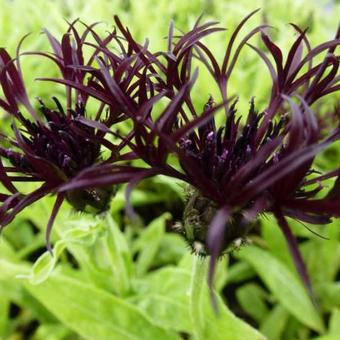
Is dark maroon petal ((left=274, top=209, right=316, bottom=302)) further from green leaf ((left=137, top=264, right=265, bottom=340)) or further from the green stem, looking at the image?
green leaf ((left=137, top=264, right=265, bottom=340))

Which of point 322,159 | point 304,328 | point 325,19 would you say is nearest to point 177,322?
point 304,328

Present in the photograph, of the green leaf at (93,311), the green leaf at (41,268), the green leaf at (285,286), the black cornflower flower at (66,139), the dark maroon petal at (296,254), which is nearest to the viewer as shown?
the dark maroon petal at (296,254)

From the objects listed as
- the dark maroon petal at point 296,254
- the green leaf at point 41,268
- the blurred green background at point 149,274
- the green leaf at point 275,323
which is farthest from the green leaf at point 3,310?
the dark maroon petal at point 296,254

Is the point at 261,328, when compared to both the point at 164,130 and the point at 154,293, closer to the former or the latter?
the point at 154,293

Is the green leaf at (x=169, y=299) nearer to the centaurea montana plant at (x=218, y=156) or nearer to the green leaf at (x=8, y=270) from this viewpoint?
the green leaf at (x=8, y=270)

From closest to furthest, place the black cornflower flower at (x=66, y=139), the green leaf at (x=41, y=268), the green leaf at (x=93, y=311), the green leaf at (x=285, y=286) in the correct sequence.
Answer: the black cornflower flower at (x=66, y=139), the green leaf at (x=41, y=268), the green leaf at (x=93, y=311), the green leaf at (x=285, y=286)

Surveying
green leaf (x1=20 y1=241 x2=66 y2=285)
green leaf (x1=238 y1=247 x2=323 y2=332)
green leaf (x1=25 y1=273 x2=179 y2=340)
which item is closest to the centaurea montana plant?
green leaf (x1=20 y1=241 x2=66 y2=285)

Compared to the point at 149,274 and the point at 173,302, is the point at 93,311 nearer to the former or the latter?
the point at 173,302
